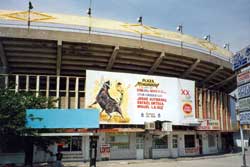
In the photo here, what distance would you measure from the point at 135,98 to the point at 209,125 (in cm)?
910

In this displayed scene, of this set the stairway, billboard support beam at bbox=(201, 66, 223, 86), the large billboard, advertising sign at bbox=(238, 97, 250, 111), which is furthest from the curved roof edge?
advertising sign at bbox=(238, 97, 250, 111)

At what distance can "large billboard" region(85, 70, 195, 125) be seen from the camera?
1040 inches

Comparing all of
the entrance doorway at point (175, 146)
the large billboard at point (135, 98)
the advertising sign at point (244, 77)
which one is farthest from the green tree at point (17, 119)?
the entrance doorway at point (175, 146)

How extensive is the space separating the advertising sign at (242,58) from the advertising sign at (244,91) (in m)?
1.09

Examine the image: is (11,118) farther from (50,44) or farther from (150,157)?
(150,157)

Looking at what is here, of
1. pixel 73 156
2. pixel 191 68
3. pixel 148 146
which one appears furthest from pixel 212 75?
pixel 73 156

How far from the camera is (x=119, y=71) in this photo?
1177 inches

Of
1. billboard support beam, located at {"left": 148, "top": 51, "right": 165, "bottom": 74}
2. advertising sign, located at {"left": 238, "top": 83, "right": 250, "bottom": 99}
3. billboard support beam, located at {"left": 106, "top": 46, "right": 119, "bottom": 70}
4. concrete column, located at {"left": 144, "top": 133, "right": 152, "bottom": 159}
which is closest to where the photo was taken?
advertising sign, located at {"left": 238, "top": 83, "right": 250, "bottom": 99}

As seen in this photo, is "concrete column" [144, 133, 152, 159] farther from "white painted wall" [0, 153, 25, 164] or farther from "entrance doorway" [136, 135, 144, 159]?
"white painted wall" [0, 153, 25, 164]

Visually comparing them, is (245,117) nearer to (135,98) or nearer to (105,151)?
(135,98)

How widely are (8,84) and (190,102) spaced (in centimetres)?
1706

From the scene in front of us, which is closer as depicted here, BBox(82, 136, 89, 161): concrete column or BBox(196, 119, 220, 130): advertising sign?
BBox(82, 136, 89, 161): concrete column

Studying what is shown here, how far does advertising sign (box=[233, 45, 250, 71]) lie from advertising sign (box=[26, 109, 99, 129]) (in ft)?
34.3

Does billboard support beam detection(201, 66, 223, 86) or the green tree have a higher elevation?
billboard support beam detection(201, 66, 223, 86)
